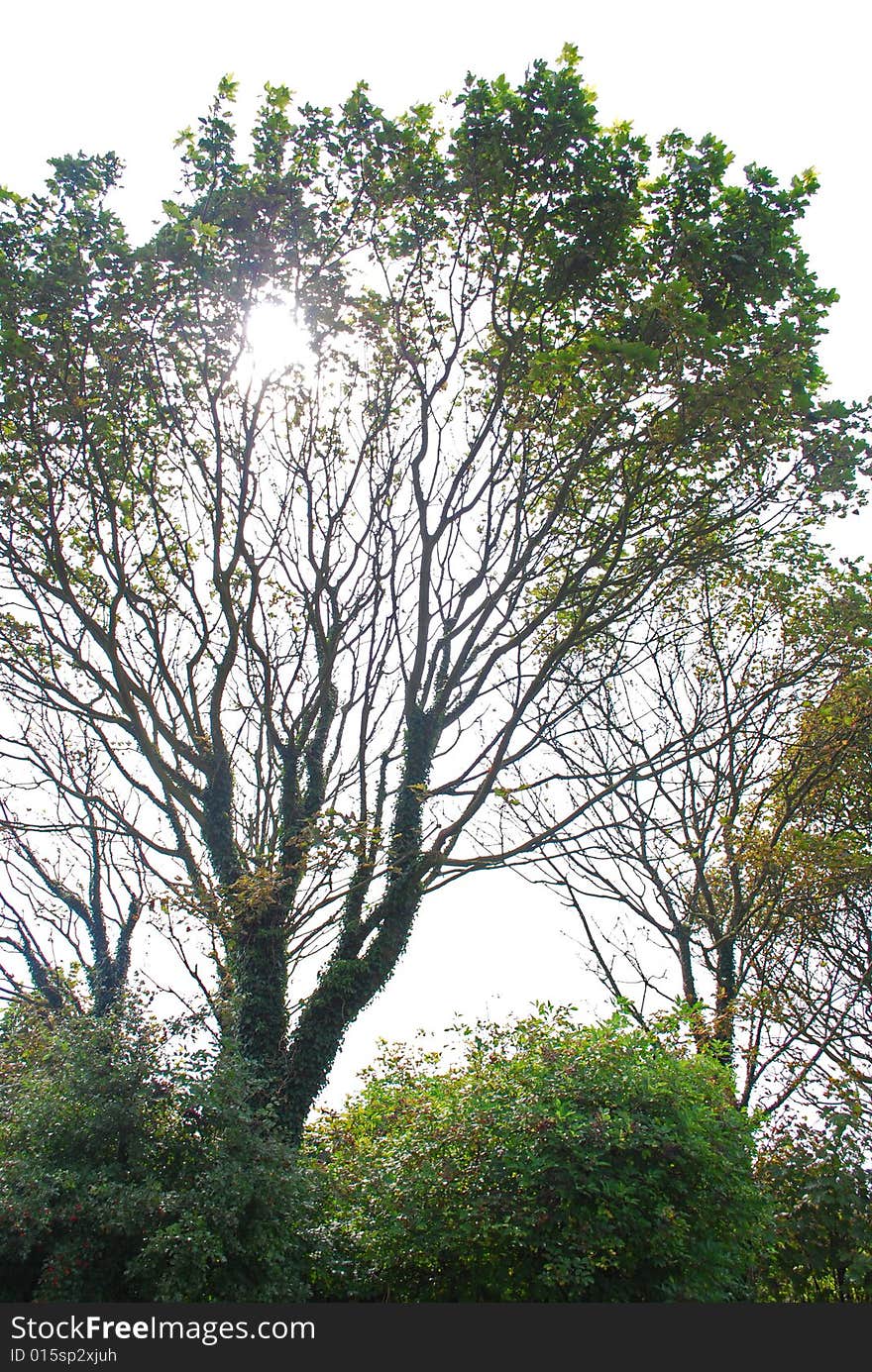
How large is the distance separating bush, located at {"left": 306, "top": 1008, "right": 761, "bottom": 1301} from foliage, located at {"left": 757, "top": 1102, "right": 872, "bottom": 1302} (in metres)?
0.46

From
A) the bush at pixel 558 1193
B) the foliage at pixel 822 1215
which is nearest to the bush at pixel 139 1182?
the bush at pixel 558 1193

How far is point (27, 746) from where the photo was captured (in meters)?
13.0

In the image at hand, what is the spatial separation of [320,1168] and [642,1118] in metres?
2.61

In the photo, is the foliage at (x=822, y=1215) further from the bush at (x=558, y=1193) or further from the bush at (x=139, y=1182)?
the bush at (x=139, y=1182)

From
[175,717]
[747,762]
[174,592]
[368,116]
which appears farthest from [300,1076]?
[368,116]

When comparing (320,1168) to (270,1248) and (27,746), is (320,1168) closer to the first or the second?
(270,1248)

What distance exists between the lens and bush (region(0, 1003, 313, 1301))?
18.4 feet

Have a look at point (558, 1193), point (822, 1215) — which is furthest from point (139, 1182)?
point (822, 1215)

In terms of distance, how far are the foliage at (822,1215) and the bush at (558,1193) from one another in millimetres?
456

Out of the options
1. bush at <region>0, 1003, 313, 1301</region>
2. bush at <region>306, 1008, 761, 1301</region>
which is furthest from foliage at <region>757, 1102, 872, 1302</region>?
bush at <region>0, 1003, 313, 1301</region>

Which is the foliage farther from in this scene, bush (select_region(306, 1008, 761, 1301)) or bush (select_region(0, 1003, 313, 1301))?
bush (select_region(0, 1003, 313, 1301))

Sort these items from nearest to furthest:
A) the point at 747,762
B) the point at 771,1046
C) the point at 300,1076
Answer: the point at 300,1076 < the point at 771,1046 < the point at 747,762

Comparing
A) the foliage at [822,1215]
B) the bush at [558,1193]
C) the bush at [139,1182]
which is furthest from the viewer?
the foliage at [822,1215]

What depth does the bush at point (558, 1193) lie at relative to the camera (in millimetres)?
5797
